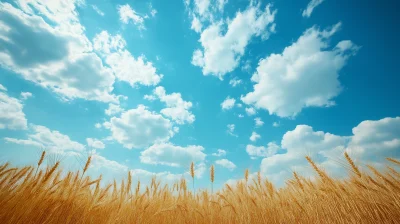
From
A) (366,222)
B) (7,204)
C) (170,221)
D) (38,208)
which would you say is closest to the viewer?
(7,204)

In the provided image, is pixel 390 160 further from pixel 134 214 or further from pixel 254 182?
pixel 134 214

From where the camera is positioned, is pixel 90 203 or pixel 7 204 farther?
pixel 90 203

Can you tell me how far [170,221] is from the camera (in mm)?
3580

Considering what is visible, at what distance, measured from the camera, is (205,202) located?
426 centimetres

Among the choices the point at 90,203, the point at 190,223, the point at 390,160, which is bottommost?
the point at 190,223

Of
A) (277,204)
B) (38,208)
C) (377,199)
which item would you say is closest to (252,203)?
(277,204)

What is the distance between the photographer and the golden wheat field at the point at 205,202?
2.51m

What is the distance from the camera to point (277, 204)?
12.6ft

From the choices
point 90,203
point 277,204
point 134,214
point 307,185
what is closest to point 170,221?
point 134,214

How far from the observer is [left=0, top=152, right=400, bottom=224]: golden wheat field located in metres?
2.51

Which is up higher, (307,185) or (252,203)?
(307,185)

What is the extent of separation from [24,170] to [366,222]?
4.46 meters

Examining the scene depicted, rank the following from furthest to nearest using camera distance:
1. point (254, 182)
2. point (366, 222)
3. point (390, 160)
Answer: point (254, 182) → point (390, 160) → point (366, 222)

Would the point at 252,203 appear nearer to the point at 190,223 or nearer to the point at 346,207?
the point at 190,223
